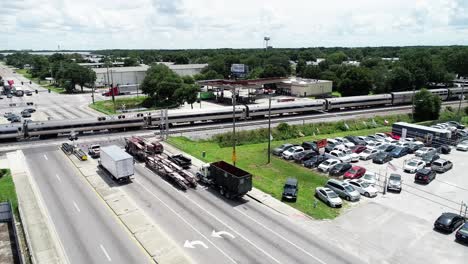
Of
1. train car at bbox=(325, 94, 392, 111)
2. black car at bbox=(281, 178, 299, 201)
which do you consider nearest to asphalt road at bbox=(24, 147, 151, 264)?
black car at bbox=(281, 178, 299, 201)

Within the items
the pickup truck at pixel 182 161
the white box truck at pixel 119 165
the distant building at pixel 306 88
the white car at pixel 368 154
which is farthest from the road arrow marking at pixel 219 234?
the distant building at pixel 306 88

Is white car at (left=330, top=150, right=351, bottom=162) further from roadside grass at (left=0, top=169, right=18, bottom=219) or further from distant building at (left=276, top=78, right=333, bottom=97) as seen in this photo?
distant building at (left=276, top=78, right=333, bottom=97)

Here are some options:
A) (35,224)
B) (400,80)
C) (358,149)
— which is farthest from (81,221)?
(400,80)

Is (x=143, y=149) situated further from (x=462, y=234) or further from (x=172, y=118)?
(x=462, y=234)

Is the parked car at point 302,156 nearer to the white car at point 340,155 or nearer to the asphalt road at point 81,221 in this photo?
the white car at point 340,155

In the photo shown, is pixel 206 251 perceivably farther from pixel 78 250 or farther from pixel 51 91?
pixel 51 91

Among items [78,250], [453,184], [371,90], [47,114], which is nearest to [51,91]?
[47,114]

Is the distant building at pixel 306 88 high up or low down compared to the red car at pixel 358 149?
up
